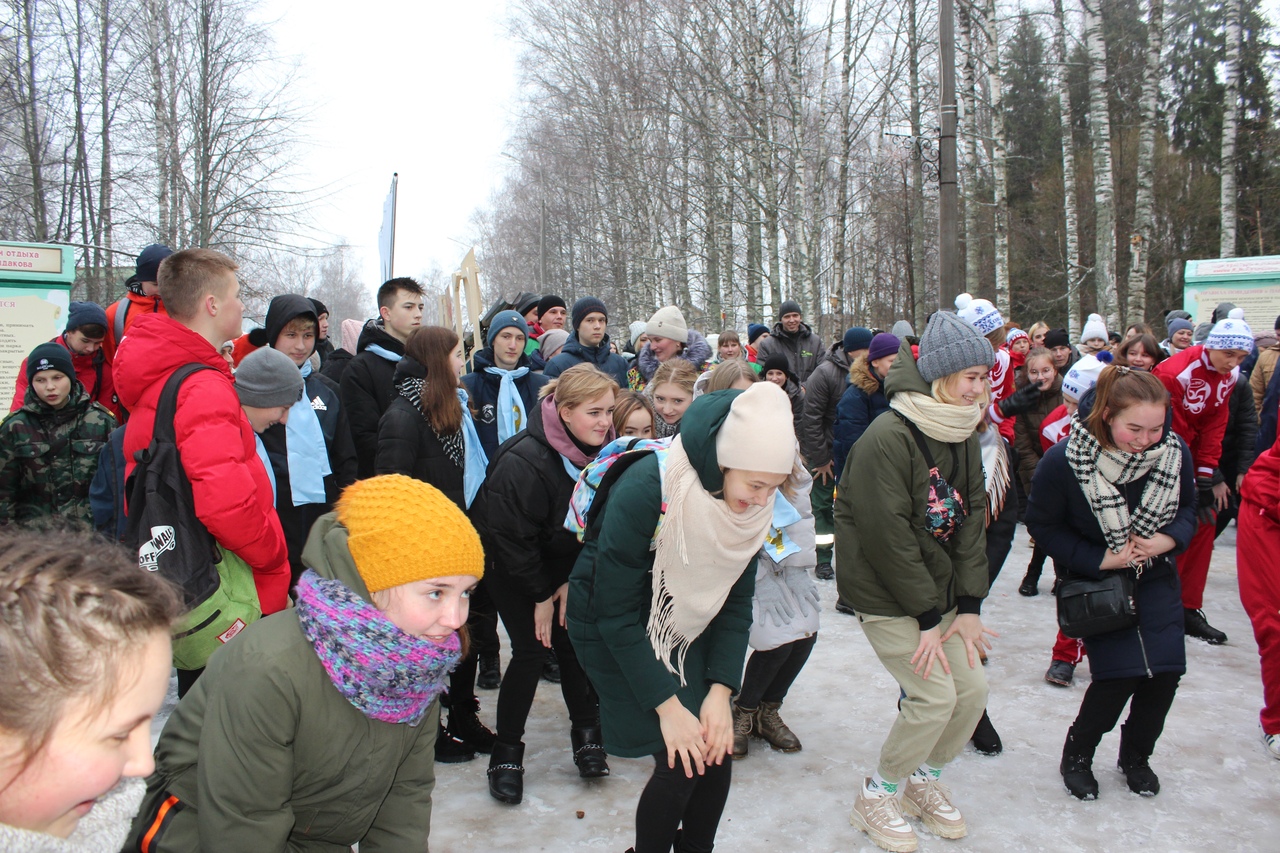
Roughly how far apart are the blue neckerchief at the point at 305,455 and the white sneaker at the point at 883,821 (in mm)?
2682

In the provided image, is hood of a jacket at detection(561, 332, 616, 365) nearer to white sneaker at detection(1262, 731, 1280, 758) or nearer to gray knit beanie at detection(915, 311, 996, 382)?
gray knit beanie at detection(915, 311, 996, 382)

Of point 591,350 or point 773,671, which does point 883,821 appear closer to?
point 773,671

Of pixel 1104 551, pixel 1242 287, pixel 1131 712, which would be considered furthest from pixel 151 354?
pixel 1242 287

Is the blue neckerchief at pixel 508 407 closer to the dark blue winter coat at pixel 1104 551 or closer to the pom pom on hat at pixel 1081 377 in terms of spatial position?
the dark blue winter coat at pixel 1104 551

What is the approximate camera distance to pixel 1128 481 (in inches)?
134

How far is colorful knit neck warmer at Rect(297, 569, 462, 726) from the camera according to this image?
1869 millimetres

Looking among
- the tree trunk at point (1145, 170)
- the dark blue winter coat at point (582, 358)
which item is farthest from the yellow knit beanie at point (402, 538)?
the tree trunk at point (1145, 170)

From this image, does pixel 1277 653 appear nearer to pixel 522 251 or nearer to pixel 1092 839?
pixel 1092 839

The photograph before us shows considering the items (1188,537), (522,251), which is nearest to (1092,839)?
(1188,537)

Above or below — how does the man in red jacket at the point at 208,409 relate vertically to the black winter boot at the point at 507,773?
above

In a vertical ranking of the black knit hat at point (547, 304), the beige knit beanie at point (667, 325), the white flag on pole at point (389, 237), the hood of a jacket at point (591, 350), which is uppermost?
the white flag on pole at point (389, 237)

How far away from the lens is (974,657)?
10.2 feet

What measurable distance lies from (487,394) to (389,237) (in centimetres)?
288

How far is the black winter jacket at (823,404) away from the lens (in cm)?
688
